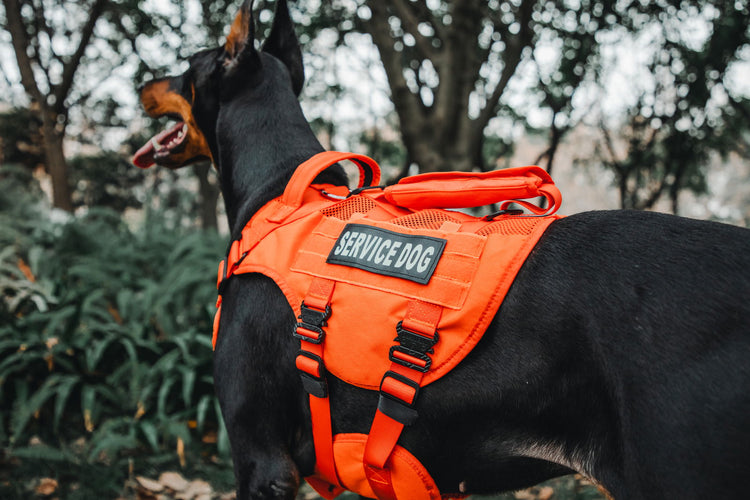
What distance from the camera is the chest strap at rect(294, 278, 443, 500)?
4.60 feet

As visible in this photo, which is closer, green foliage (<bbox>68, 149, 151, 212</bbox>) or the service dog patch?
the service dog patch

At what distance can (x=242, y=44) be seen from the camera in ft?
7.04

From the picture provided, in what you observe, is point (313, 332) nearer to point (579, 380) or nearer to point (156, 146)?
point (579, 380)

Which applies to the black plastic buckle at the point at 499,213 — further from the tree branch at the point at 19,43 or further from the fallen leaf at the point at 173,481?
the tree branch at the point at 19,43

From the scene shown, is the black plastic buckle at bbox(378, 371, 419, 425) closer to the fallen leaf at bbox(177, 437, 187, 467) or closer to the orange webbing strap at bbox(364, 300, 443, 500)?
the orange webbing strap at bbox(364, 300, 443, 500)

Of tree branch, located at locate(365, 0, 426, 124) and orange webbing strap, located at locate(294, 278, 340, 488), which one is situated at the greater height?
tree branch, located at locate(365, 0, 426, 124)

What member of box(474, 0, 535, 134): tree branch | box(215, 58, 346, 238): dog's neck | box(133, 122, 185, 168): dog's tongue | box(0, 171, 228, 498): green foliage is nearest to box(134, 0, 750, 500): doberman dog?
box(215, 58, 346, 238): dog's neck

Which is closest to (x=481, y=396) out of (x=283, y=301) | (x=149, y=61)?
(x=283, y=301)

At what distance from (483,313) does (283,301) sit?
0.71 m

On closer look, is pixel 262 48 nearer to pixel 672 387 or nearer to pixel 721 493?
pixel 672 387

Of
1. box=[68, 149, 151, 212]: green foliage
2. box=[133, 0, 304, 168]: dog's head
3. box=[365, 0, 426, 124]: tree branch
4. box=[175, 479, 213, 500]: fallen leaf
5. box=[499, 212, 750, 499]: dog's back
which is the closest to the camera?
box=[499, 212, 750, 499]: dog's back

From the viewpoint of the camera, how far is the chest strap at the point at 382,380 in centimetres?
140

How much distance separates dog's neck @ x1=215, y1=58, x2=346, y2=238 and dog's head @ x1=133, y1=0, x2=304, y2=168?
0.27 ft

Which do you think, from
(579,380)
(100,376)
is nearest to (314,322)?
(579,380)
